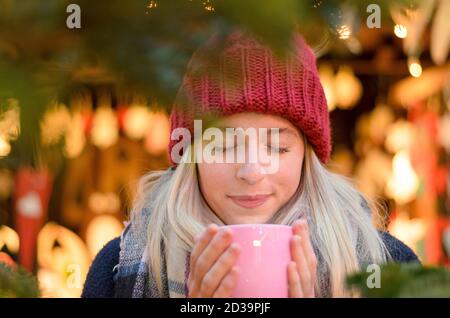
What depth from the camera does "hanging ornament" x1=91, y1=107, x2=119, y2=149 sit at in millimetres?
3553

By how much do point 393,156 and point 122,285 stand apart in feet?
7.61

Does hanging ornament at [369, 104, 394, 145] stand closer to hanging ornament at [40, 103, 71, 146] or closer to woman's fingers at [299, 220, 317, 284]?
woman's fingers at [299, 220, 317, 284]

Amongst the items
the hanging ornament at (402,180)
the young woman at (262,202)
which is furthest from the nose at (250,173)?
the hanging ornament at (402,180)

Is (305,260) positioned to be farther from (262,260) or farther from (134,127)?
(134,127)

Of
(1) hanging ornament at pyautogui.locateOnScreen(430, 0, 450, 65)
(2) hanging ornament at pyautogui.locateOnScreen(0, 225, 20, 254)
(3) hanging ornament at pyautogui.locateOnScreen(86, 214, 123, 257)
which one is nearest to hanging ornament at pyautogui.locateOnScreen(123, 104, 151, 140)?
(3) hanging ornament at pyautogui.locateOnScreen(86, 214, 123, 257)

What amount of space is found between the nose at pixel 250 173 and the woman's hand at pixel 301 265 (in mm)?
227

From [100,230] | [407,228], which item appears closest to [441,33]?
[407,228]

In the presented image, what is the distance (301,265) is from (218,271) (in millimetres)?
115

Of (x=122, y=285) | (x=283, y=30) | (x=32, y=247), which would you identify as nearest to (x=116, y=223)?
(x=32, y=247)

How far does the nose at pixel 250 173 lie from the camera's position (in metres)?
1.30

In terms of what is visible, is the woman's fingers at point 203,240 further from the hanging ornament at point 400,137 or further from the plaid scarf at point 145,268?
the hanging ornament at point 400,137

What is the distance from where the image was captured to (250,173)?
1.30 m

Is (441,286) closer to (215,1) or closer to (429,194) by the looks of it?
(215,1)

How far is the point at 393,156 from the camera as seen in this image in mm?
3592
